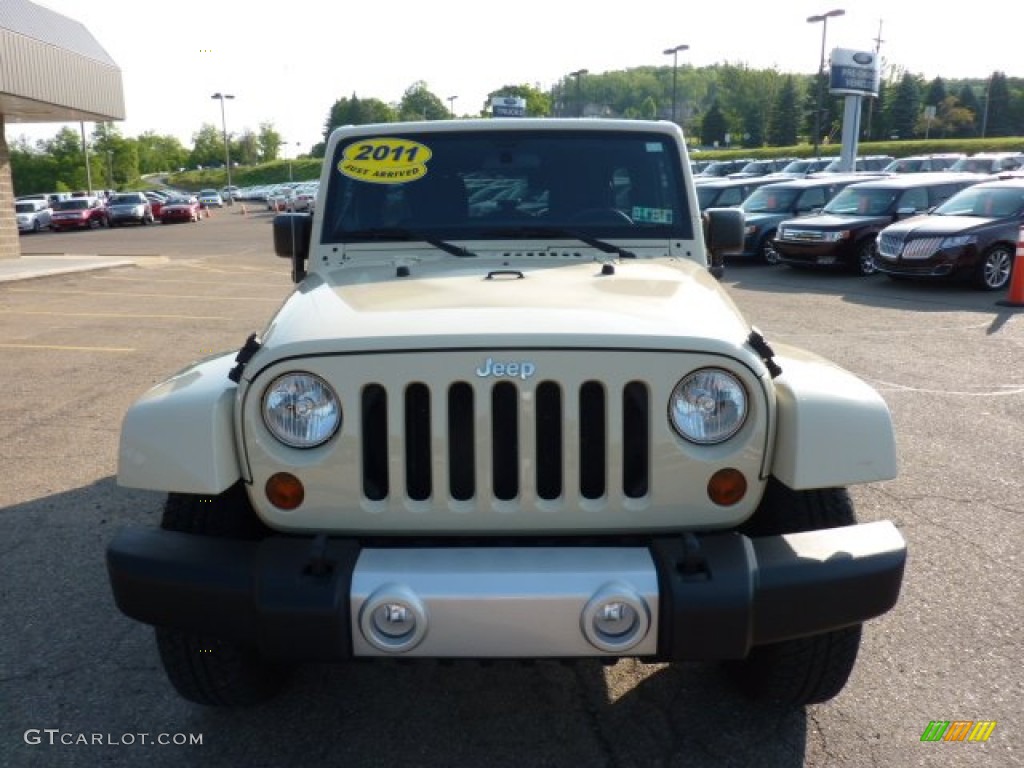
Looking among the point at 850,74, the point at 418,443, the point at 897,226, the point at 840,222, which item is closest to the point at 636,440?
the point at 418,443

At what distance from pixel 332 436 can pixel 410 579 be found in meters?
0.46

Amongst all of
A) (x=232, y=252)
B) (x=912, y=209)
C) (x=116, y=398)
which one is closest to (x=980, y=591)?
(x=116, y=398)

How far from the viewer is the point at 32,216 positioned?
39656 mm

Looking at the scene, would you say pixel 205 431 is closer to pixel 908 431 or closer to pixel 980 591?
pixel 980 591

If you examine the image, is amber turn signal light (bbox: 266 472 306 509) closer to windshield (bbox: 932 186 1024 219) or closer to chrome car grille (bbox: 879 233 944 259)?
chrome car grille (bbox: 879 233 944 259)

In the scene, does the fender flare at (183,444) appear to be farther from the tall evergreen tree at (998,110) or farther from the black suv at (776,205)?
the tall evergreen tree at (998,110)

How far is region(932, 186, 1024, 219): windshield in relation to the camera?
1420 centimetres

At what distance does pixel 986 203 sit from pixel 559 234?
12.8 metres

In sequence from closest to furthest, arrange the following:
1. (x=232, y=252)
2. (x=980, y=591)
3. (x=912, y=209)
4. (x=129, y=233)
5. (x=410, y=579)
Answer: (x=410, y=579), (x=980, y=591), (x=912, y=209), (x=232, y=252), (x=129, y=233)

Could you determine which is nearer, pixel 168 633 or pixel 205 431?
pixel 205 431

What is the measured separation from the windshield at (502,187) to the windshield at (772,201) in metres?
15.3

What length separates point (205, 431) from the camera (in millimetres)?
2602

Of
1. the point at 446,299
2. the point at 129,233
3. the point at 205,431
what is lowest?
the point at 129,233

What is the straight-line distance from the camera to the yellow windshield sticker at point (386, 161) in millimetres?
4066
